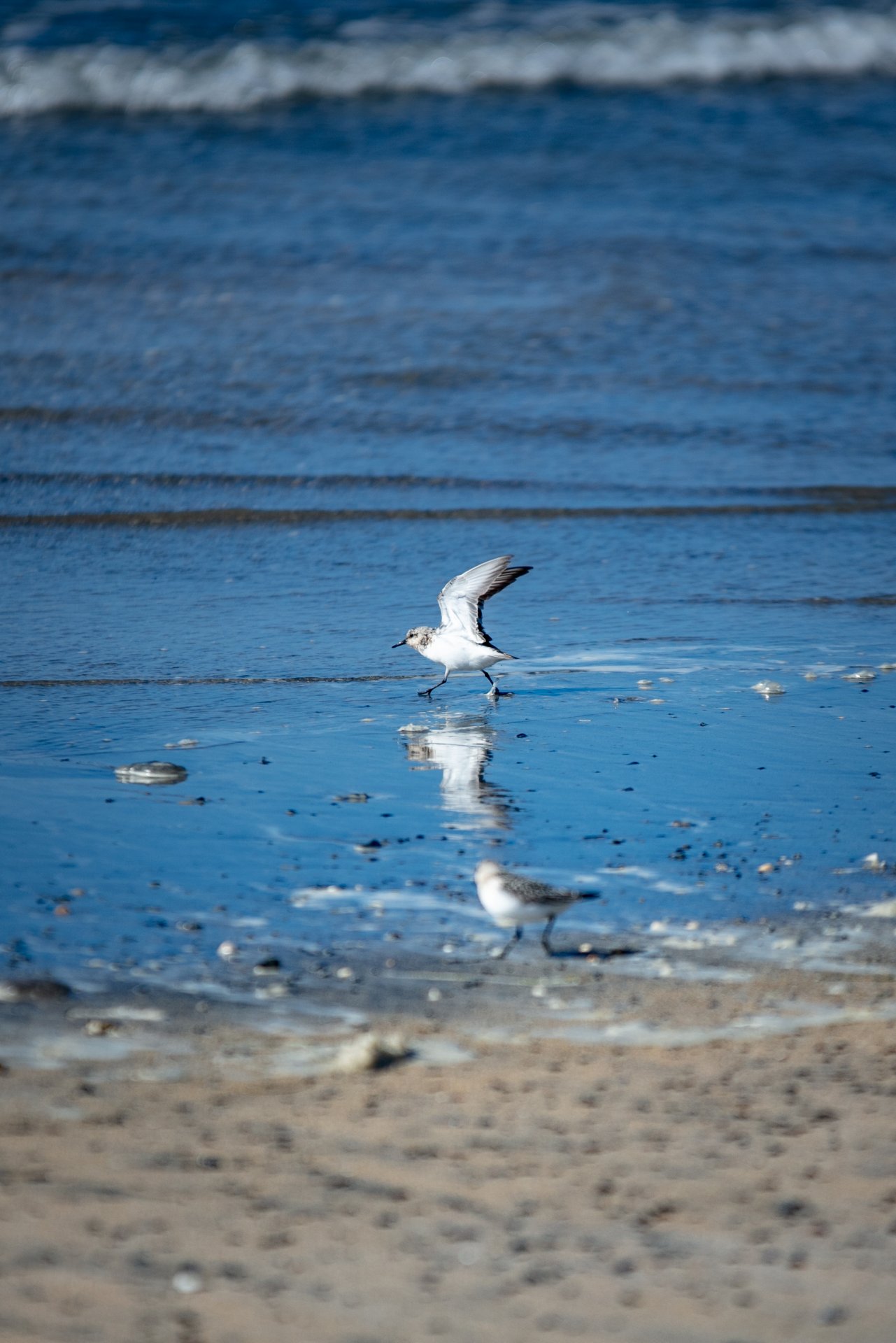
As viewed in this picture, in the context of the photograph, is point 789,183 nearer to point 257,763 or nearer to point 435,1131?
point 257,763

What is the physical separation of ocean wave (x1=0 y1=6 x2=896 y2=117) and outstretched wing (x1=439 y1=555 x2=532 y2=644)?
11803mm

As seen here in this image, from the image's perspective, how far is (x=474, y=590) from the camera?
21.5ft

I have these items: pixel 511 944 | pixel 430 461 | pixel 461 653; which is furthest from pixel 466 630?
pixel 430 461

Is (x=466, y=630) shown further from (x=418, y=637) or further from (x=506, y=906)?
(x=506, y=906)

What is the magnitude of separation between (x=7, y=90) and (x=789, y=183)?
337 inches

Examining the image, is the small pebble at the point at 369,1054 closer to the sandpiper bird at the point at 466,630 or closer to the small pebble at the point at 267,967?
the small pebble at the point at 267,967

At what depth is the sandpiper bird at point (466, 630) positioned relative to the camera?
631cm

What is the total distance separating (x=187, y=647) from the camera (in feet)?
22.1

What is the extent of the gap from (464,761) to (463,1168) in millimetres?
2705

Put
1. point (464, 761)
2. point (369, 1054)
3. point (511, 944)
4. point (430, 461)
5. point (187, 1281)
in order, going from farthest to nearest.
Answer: point (430, 461), point (464, 761), point (511, 944), point (369, 1054), point (187, 1281)

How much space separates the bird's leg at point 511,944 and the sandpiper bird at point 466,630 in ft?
7.94

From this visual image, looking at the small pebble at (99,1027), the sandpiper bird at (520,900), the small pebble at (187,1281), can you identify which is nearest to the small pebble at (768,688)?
the sandpiper bird at (520,900)

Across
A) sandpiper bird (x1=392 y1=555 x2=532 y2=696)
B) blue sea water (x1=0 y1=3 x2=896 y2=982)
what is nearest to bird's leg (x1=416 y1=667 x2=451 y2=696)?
sandpiper bird (x1=392 y1=555 x2=532 y2=696)

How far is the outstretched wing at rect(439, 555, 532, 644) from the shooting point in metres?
6.47
